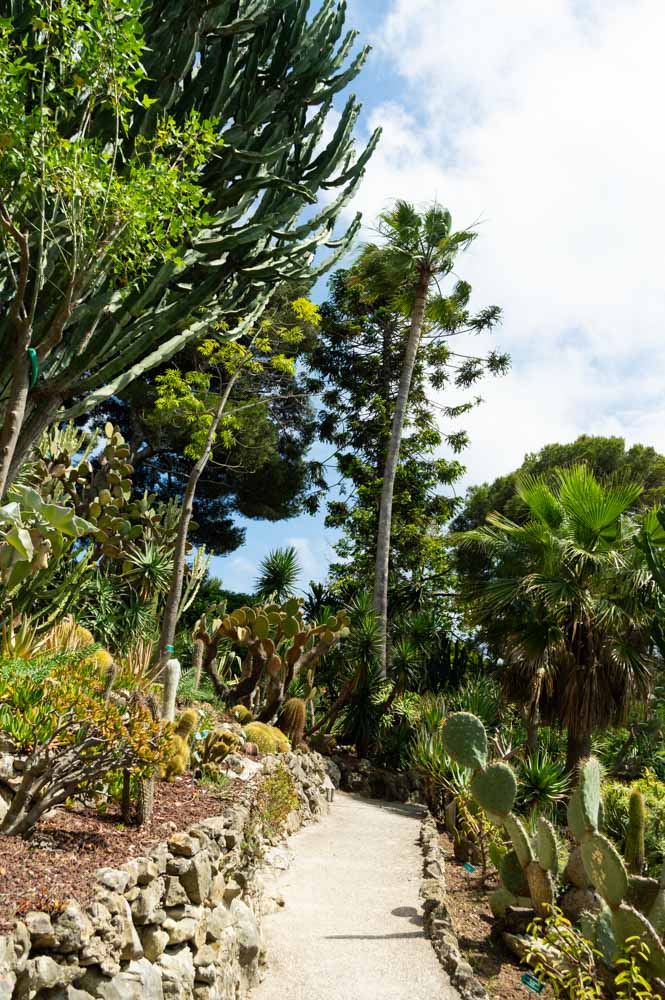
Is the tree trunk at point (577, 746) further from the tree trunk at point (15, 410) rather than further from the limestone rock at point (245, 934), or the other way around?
the tree trunk at point (15, 410)

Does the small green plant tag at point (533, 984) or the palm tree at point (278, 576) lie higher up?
the palm tree at point (278, 576)

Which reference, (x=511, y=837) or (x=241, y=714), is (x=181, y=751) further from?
(x=241, y=714)

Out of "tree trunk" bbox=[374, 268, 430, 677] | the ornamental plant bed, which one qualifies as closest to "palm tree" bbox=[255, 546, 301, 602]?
"tree trunk" bbox=[374, 268, 430, 677]

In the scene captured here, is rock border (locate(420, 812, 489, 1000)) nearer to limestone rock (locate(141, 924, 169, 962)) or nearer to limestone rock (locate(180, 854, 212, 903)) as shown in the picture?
limestone rock (locate(180, 854, 212, 903))

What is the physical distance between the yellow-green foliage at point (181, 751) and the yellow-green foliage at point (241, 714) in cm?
386

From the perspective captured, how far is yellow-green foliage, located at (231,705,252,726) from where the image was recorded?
10.0m

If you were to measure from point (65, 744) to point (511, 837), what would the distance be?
3.27 meters

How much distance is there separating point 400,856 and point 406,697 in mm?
5930

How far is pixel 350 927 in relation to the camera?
5.31 m

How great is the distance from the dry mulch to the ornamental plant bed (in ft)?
6.76

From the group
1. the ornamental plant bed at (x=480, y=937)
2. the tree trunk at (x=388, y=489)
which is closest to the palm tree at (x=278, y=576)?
the tree trunk at (x=388, y=489)

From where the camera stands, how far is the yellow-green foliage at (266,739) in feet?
28.9

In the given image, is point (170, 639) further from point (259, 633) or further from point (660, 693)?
point (660, 693)

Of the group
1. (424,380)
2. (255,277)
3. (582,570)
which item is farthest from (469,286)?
(255,277)
